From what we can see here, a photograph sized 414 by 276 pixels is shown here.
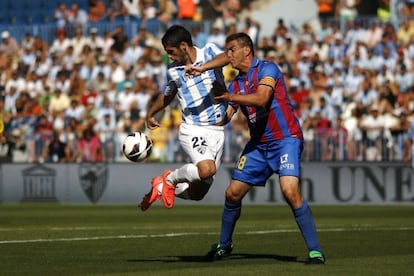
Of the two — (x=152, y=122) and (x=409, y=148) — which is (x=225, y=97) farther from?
(x=409, y=148)

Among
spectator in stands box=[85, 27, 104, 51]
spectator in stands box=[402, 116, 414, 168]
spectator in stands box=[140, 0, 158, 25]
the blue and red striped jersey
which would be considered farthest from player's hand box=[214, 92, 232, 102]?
spectator in stands box=[140, 0, 158, 25]

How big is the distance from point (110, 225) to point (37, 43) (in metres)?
15.4

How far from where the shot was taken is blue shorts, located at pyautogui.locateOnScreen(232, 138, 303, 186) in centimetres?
1225

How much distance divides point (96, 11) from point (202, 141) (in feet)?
73.4

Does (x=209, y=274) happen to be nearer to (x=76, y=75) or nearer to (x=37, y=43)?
(x=76, y=75)

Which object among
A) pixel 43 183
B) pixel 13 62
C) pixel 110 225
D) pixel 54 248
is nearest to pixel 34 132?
pixel 43 183

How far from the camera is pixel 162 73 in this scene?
31.3 m

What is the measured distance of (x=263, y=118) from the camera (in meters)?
12.5

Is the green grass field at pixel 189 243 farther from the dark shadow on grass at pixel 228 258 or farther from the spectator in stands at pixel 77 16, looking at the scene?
the spectator in stands at pixel 77 16

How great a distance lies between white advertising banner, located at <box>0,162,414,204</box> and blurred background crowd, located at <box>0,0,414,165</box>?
28cm

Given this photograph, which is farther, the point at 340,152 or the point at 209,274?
the point at 340,152

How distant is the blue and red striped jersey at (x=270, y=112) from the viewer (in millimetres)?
12461

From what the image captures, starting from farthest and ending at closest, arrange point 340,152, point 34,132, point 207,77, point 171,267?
point 34,132
point 340,152
point 207,77
point 171,267

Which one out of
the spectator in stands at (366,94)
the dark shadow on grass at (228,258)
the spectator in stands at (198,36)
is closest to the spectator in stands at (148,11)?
the spectator in stands at (198,36)
